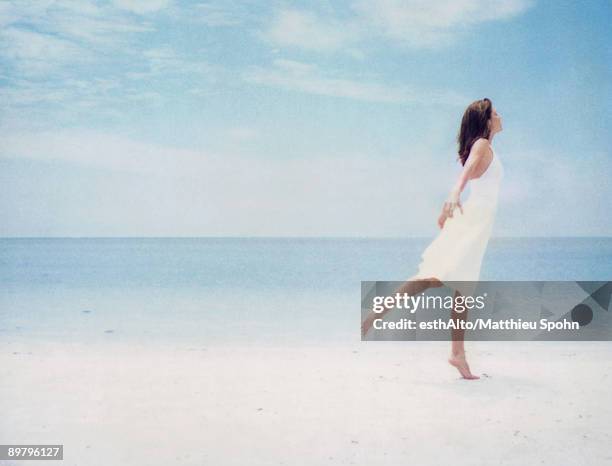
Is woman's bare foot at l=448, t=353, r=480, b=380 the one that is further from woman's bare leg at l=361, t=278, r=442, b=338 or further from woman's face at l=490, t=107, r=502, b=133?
woman's face at l=490, t=107, r=502, b=133

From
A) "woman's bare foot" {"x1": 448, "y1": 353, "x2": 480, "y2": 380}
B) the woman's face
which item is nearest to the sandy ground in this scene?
"woman's bare foot" {"x1": 448, "y1": 353, "x2": 480, "y2": 380}

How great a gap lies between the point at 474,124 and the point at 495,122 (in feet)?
0.32

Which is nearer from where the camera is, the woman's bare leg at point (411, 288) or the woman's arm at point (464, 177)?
the woman's arm at point (464, 177)

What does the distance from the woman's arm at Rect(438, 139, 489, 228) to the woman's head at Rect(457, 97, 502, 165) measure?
58 millimetres

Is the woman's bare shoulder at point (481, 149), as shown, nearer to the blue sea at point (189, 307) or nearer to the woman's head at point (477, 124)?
the woman's head at point (477, 124)

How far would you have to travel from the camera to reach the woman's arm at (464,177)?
233 cm

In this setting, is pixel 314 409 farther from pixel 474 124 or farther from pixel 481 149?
pixel 474 124

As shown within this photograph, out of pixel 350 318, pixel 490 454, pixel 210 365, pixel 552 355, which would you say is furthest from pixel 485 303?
pixel 490 454

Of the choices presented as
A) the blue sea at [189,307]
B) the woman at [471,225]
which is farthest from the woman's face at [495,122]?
the blue sea at [189,307]

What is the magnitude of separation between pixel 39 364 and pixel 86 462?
133cm

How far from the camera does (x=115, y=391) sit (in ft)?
8.21

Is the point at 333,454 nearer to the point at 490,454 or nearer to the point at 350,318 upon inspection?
the point at 490,454

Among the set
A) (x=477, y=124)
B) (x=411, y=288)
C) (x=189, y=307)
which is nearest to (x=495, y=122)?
(x=477, y=124)

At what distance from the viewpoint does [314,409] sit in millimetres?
2258
